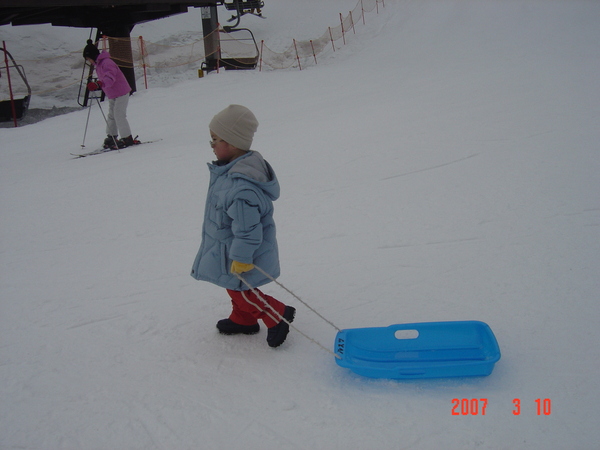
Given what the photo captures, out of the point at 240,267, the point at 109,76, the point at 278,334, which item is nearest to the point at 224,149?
the point at 240,267

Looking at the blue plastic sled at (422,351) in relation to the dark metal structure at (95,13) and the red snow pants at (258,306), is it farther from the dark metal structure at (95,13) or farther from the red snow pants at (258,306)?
the dark metal structure at (95,13)

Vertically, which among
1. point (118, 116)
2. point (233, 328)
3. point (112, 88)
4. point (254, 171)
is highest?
point (254, 171)

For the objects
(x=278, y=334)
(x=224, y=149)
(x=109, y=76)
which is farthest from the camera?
(x=109, y=76)

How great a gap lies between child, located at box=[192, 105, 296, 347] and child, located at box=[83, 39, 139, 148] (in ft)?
18.1

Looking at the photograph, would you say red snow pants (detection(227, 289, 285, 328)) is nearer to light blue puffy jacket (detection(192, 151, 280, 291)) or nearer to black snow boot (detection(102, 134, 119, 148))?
light blue puffy jacket (detection(192, 151, 280, 291))

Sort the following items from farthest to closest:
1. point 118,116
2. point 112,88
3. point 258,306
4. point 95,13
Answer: point 95,13 < point 118,116 < point 112,88 < point 258,306

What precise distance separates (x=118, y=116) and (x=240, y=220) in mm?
5990

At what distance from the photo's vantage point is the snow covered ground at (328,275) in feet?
7.66

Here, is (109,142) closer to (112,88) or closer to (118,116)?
(118,116)

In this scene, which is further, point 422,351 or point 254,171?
point 422,351

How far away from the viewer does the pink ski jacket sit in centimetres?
741

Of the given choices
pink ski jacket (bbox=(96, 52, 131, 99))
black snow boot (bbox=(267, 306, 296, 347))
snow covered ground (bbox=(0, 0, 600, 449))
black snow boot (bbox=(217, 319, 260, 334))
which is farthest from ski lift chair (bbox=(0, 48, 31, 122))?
black snow boot (bbox=(267, 306, 296, 347))

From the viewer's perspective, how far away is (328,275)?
3.71 metres

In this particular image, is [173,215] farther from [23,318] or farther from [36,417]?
[36,417]
